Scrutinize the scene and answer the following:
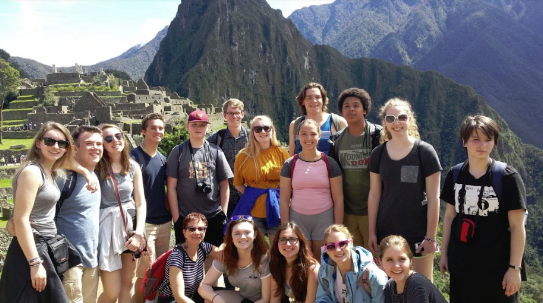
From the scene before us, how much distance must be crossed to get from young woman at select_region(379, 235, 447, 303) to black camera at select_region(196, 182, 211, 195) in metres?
3.12

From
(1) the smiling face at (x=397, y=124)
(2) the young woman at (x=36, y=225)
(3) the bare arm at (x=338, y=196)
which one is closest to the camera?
(2) the young woman at (x=36, y=225)

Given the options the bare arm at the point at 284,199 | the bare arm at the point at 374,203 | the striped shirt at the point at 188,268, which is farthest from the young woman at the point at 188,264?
the bare arm at the point at 374,203

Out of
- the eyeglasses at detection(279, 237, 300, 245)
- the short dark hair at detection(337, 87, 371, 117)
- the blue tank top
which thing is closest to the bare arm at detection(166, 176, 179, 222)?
the eyeglasses at detection(279, 237, 300, 245)

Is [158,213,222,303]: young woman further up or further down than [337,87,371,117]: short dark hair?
further down

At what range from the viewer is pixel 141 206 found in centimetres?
623

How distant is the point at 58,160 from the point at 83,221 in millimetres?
852

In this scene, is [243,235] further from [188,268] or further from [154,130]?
[154,130]

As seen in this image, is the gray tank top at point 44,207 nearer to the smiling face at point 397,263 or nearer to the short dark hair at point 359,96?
the smiling face at point 397,263

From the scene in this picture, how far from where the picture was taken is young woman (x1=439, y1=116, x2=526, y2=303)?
491 cm

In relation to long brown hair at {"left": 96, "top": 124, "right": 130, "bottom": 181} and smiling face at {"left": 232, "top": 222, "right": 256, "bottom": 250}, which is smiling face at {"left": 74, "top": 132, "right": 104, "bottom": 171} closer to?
long brown hair at {"left": 96, "top": 124, "right": 130, "bottom": 181}

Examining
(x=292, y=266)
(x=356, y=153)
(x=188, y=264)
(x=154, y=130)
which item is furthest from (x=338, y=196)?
(x=154, y=130)

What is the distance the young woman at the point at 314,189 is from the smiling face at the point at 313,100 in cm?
106

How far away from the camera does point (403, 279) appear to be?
4910 mm

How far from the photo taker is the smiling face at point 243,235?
19.4 ft
